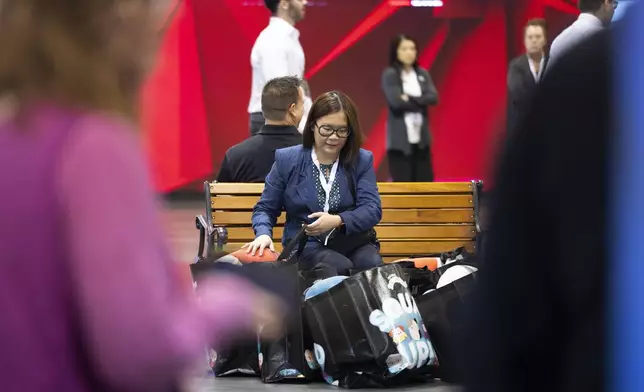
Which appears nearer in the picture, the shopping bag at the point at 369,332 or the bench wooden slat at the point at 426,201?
the shopping bag at the point at 369,332

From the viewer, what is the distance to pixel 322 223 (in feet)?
18.0

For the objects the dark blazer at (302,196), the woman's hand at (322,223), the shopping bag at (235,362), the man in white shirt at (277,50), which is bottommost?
the shopping bag at (235,362)

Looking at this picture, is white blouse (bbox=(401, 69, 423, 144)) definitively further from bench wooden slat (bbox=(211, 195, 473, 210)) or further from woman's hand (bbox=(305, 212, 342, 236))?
woman's hand (bbox=(305, 212, 342, 236))

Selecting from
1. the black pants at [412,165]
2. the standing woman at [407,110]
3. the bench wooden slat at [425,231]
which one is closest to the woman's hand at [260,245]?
the bench wooden slat at [425,231]

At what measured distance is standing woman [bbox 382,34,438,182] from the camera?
10.1 m

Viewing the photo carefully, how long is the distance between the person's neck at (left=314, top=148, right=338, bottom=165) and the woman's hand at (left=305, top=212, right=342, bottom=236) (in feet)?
1.10

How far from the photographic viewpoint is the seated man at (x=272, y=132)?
639cm

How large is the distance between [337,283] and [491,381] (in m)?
4.10

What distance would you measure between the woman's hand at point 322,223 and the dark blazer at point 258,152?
0.93 meters

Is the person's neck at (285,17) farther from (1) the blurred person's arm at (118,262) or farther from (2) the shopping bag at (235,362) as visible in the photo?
(1) the blurred person's arm at (118,262)

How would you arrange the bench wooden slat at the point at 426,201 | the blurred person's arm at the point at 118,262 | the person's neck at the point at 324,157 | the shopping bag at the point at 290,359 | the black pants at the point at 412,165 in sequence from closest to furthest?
the blurred person's arm at the point at 118,262 < the shopping bag at the point at 290,359 < the person's neck at the point at 324,157 < the bench wooden slat at the point at 426,201 < the black pants at the point at 412,165

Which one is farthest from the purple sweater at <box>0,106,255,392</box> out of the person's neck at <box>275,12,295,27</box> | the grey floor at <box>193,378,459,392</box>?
the person's neck at <box>275,12,295,27</box>

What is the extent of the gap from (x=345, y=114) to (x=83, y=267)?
4441mm

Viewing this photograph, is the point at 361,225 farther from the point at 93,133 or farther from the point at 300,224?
the point at 93,133
